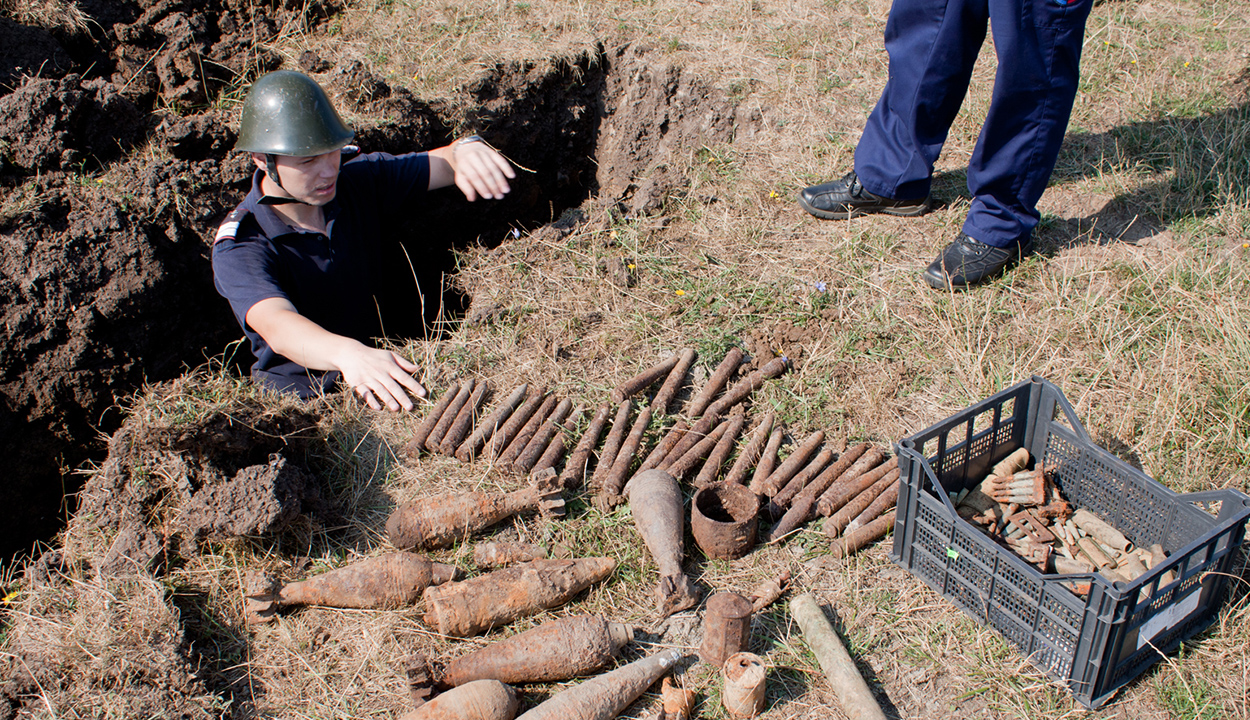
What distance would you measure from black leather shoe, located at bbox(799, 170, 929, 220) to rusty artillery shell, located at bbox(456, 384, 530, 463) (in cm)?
249

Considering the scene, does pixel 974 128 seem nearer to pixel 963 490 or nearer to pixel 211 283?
pixel 963 490

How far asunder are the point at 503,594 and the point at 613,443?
1.07 meters

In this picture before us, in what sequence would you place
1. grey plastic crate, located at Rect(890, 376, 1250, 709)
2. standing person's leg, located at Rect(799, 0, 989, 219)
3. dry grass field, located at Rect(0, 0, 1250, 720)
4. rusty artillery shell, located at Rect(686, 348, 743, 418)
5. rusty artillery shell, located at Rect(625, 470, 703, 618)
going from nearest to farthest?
grey plastic crate, located at Rect(890, 376, 1250, 709) → dry grass field, located at Rect(0, 0, 1250, 720) → rusty artillery shell, located at Rect(625, 470, 703, 618) → rusty artillery shell, located at Rect(686, 348, 743, 418) → standing person's leg, located at Rect(799, 0, 989, 219)

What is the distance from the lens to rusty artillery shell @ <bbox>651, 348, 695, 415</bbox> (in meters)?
4.37

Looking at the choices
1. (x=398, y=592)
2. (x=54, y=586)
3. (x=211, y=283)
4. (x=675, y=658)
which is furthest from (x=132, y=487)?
(x=675, y=658)

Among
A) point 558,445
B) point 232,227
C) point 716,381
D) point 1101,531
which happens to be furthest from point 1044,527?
point 232,227

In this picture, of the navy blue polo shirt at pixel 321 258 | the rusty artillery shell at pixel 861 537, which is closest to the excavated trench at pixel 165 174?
the navy blue polo shirt at pixel 321 258

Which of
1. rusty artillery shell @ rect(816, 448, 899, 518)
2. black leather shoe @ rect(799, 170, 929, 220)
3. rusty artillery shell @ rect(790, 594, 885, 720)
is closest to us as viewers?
rusty artillery shell @ rect(790, 594, 885, 720)

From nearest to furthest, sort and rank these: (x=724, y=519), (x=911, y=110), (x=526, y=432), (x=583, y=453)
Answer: (x=724, y=519), (x=583, y=453), (x=526, y=432), (x=911, y=110)

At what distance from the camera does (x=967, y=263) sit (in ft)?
15.7

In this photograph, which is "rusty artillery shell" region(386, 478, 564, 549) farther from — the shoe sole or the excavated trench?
the shoe sole

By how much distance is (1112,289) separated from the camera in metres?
4.69

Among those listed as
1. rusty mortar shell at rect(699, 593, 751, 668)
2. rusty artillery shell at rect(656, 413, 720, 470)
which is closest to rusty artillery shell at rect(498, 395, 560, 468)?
rusty artillery shell at rect(656, 413, 720, 470)

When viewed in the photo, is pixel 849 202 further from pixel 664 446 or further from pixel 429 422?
pixel 429 422
